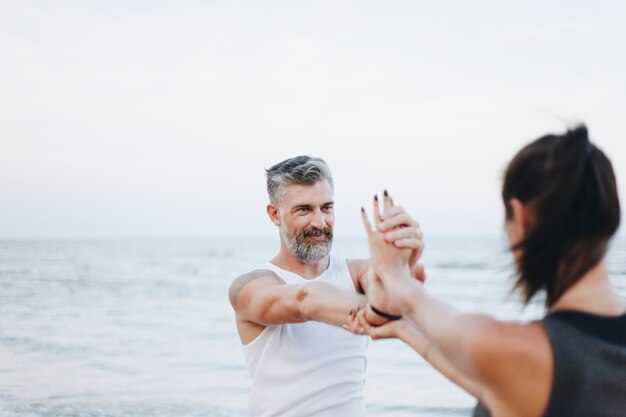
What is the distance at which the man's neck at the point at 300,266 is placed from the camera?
3.74 meters

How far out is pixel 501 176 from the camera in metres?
1.78

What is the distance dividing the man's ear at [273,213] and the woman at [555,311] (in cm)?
219

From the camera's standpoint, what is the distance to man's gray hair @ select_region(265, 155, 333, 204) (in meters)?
3.77

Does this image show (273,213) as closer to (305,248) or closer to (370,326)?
(305,248)

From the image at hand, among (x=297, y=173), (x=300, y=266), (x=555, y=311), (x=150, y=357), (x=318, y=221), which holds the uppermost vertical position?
(x=297, y=173)

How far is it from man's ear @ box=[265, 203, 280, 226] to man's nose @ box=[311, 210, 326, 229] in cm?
24

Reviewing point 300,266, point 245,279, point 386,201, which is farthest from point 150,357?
point 386,201

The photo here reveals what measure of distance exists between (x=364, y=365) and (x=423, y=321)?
188 cm

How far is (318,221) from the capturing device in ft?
12.3

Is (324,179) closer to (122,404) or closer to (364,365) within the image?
(364,365)

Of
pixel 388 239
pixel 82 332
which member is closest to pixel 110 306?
pixel 82 332

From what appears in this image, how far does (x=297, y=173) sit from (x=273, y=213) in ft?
1.03

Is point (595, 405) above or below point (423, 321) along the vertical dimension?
below

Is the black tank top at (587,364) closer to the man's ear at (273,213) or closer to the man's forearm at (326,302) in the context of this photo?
the man's forearm at (326,302)
